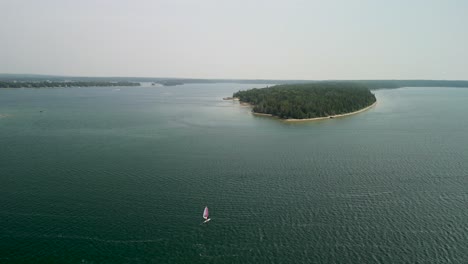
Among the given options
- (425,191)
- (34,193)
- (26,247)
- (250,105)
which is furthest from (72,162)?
(250,105)

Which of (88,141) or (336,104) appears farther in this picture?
(336,104)

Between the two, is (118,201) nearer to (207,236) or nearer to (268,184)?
(207,236)

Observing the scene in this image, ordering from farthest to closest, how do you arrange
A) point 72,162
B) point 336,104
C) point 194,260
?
point 336,104 → point 72,162 → point 194,260

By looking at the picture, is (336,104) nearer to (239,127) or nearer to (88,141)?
(239,127)

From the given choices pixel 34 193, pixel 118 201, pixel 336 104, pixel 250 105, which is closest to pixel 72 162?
pixel 34 193

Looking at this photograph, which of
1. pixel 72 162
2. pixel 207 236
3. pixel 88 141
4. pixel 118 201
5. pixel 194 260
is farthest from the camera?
pixel 88 141

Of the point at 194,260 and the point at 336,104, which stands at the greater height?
the point at 336,104
